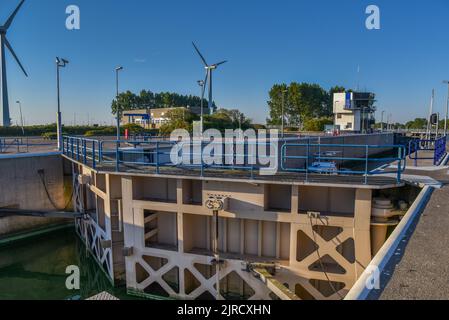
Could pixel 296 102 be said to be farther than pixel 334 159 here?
Yes

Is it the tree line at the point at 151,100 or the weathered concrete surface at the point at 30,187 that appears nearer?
the weathered concrete surface at the point at 30,187

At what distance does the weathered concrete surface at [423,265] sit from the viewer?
3730 millimetres

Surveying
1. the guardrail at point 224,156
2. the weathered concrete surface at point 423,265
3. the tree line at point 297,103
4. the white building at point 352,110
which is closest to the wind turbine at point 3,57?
the guardrail at point 224,156

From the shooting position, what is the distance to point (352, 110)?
5591 centimetres

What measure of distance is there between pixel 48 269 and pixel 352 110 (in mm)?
53343

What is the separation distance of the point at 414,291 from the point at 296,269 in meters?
5.30

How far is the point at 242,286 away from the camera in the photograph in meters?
9.78

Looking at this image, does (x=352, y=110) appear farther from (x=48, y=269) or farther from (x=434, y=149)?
(x=48, y=269)

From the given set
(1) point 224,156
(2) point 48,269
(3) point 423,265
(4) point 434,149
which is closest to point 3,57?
(2) point 48,269

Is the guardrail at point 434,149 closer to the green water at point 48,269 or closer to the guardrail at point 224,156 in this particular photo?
the guardrail at point 224,156

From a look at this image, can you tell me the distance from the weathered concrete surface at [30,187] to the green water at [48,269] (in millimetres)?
932

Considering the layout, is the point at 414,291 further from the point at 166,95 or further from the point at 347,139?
the point at 166,95

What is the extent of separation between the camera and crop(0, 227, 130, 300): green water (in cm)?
1127
